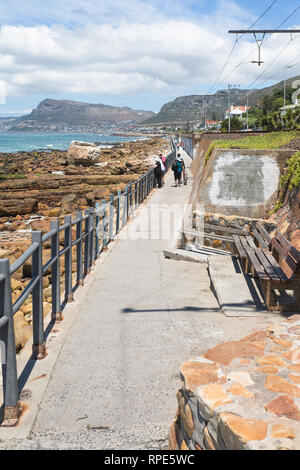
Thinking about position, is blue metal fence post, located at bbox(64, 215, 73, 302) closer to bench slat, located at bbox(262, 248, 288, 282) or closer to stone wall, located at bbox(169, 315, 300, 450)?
bench slat, located at bbox(262, 248, 288, 282)

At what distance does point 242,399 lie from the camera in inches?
98.5

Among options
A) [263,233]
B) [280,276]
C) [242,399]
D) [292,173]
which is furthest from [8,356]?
[292,173]

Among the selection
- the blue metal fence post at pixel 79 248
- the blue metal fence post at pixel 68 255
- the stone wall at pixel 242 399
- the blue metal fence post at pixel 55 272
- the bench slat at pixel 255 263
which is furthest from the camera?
the blue metal fence post at pixel 79 248

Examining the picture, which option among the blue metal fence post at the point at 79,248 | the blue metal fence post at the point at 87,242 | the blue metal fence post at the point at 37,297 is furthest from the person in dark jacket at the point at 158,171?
the blue metal fence post at the point at 37,297

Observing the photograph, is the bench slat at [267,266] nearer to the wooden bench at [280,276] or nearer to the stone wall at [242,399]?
the wooden bench at [280,276]

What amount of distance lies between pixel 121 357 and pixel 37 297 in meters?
0.96

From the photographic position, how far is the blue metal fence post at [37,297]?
13.5 feet

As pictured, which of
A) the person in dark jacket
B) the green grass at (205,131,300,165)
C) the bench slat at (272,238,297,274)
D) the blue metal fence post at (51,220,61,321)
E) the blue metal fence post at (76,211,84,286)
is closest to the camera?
the blue metal fence post at (51,220,61,321)

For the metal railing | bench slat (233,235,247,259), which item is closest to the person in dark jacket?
bench slat (233,235,247,259)

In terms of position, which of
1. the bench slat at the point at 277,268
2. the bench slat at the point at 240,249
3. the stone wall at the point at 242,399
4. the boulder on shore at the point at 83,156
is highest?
the boulder on shore at the point at 83,156

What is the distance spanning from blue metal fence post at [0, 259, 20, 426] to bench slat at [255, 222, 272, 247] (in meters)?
4.78

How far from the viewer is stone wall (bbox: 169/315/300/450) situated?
2.20 meters

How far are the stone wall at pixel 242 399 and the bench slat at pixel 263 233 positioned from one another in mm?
4031

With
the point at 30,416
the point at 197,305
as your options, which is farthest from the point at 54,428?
the point at 197,305
